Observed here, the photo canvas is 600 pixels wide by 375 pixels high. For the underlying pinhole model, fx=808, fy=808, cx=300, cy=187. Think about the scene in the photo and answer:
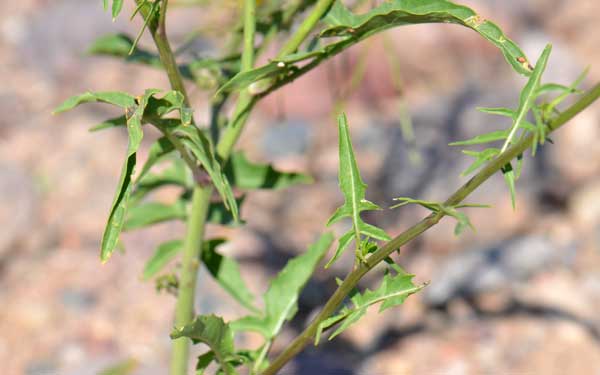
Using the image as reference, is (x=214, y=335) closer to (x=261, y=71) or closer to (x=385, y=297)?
(x=385, y=297)

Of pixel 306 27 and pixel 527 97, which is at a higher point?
pixel 306 27

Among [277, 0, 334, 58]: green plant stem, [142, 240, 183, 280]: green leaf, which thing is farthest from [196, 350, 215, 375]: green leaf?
[277, 0, 334, 58]: green plant stem

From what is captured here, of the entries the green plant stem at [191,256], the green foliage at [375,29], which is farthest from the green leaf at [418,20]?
the green plant stem at [191,256]

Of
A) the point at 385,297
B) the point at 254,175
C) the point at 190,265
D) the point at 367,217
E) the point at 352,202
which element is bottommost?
the point at 385,297

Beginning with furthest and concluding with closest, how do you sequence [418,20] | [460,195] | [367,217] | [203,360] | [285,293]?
[367,217]
[285,293]
[203,360]
[418,20]
[460,195]

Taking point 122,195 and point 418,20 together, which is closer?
point 122,195

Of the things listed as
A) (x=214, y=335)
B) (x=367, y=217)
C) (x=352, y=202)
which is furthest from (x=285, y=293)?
(x=367, y=217)

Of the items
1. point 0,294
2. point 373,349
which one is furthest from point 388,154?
point 0,294

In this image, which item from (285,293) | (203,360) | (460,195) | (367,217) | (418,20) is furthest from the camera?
(367,217)
